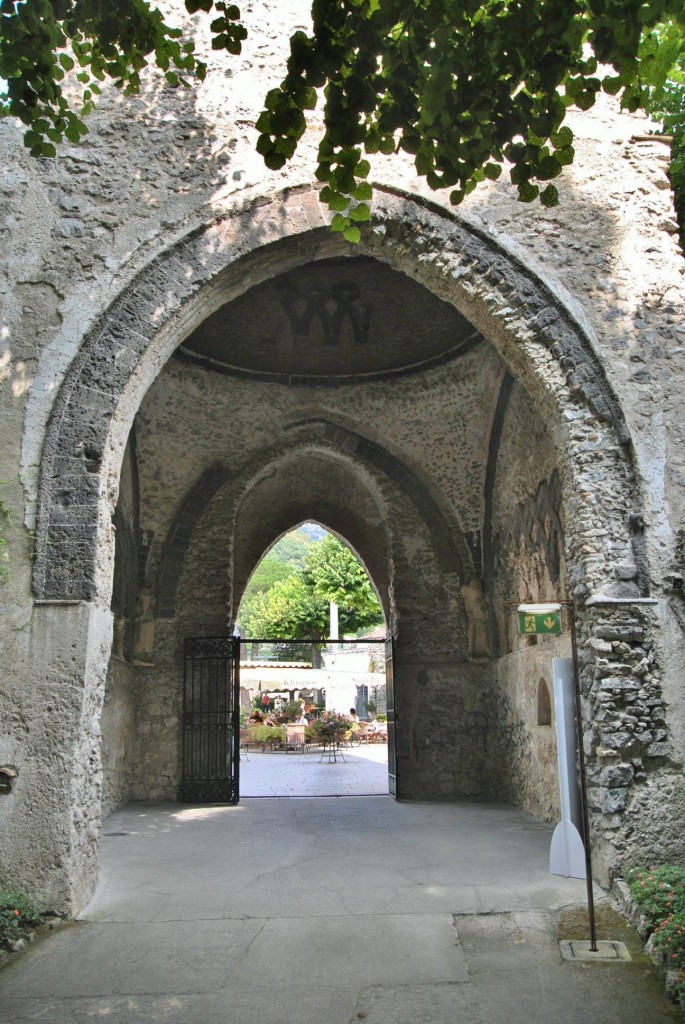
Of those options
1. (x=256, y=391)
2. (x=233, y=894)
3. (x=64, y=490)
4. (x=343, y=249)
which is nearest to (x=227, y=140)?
(x=343, y=249)

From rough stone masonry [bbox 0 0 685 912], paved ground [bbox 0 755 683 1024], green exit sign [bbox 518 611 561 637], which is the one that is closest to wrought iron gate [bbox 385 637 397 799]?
rough stone masonry [bbox 0 0 685 912]

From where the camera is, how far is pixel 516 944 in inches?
168

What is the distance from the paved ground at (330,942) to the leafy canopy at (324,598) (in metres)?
23.0

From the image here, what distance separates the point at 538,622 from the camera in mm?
4781

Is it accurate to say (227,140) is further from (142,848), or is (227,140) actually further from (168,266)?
(142,848)

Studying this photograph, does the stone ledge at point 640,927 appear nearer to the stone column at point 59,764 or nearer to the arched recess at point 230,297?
the arched recess at point 230,297

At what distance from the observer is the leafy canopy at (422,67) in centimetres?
320

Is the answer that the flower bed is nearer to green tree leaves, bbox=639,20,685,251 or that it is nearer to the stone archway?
the stone archway

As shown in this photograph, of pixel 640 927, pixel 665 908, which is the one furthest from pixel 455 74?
pixel 640 927

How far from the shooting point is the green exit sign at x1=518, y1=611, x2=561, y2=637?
4746mm

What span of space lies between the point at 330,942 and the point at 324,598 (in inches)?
1026

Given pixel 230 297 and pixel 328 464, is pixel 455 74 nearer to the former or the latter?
pixel 230 297

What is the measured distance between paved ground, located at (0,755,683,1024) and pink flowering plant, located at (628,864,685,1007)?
0.12 meters

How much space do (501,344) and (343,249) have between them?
53.9 inches
